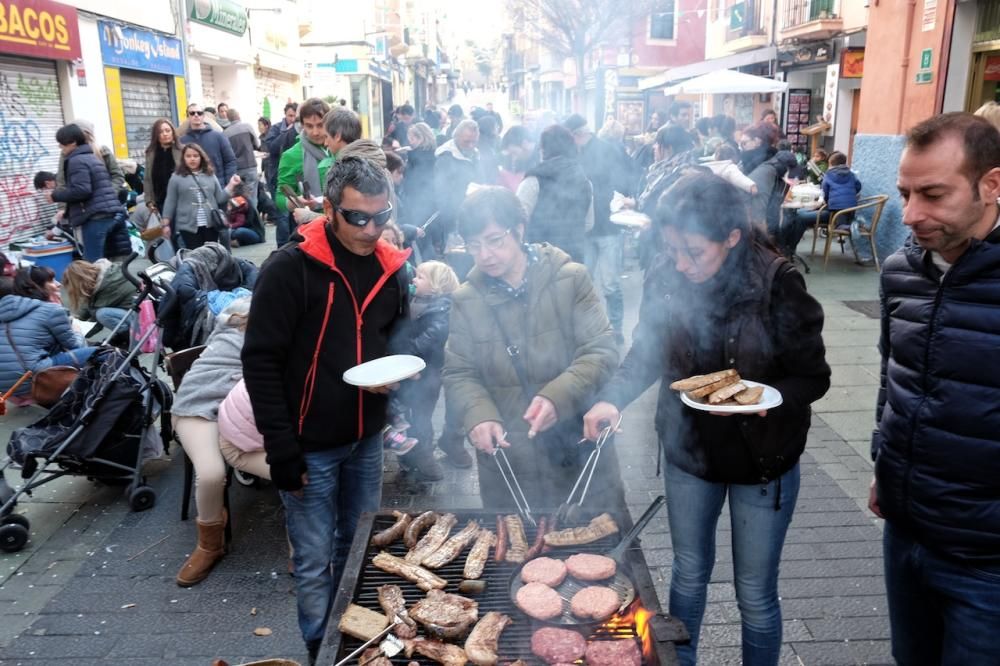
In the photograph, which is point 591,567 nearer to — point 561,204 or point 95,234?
point 561,204

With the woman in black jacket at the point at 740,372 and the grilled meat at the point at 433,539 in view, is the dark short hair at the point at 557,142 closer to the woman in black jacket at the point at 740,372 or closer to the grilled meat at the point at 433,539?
the woman in black jacket at the point at 740,372

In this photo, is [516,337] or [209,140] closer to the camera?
[516,337]

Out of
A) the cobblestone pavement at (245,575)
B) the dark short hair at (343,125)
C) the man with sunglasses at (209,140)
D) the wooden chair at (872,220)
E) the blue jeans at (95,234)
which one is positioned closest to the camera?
the cobblestone pavement at (245,575)

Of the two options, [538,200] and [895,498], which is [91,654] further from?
[538,200]

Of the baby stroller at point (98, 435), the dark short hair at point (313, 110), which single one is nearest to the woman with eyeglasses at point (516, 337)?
the baby stroller at point (98, 435)

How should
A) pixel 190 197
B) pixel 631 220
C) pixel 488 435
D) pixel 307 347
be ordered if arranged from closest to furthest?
pixel 307 347, pixel 488 435, pixel 631 220, pixel 190 197

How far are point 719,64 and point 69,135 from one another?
61.6 feet

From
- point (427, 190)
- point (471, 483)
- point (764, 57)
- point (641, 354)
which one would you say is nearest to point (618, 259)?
point (427, 190)

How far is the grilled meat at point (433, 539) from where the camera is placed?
2.73 meters

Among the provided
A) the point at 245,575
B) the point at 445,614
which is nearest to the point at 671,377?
the point at 445,614

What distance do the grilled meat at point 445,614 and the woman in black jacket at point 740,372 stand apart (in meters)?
Answer: 0.88

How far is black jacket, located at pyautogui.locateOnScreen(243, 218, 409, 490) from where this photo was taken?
2.78 metres

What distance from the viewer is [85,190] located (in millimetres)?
8750

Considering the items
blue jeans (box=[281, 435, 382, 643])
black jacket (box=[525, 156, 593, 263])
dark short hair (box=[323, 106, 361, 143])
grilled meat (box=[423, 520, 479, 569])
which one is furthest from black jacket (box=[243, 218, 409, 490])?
black jacket (box=[525, 156, 593, 263])
